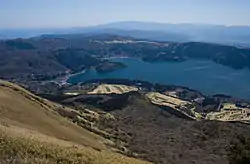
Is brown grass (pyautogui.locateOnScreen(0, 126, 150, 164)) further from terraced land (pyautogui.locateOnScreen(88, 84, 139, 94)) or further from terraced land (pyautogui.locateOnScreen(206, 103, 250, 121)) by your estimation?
terraced land (pyautogui.locateOnScreen(88, 84, 139, 94))

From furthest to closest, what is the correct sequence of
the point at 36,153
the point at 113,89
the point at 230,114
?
the point at 113,89
the point at 230,114
the point at 36,153

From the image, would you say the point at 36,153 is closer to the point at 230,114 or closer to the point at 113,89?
the point at 230,114

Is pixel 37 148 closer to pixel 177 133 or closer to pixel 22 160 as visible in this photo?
pixel 22 160

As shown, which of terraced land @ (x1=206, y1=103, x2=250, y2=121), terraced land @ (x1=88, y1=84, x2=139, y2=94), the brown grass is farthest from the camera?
terraced land @ (x1=88, y1=84, x2=139, y2=94)

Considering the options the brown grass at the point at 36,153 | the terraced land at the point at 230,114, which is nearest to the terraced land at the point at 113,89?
the terraced land at the point at 230,114

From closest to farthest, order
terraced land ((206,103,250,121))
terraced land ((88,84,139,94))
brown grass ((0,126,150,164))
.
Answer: brown grass ((0,126,150,164)), terraced land ((206,103,250,121)), terraced land ((88,84,139,94))

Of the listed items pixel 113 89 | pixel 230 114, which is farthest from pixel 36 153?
pixel 113 89

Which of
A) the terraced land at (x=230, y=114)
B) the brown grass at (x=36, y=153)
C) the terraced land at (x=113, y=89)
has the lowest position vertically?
the terraced land at (x=113, y=89)

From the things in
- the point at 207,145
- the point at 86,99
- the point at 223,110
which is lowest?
the point at 223,110

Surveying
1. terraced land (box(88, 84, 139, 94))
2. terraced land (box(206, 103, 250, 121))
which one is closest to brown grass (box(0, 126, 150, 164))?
terraced land (box(206, 103, 250, 121))

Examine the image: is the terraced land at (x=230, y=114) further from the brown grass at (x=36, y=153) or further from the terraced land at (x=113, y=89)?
the brown grass at (x=36, y=153)

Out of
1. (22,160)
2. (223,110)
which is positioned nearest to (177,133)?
(22,160)
